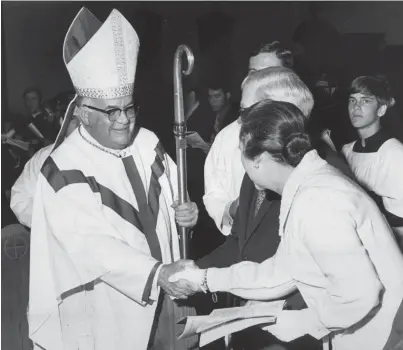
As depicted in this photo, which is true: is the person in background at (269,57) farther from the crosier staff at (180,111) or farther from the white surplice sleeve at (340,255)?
the white surplice sleeve at (340,255)

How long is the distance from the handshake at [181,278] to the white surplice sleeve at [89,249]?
30 mm

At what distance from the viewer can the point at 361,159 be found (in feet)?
6.56

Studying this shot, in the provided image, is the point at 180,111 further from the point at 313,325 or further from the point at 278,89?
the point at 313,325

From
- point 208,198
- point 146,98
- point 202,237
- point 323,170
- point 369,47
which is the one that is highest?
point 369,47

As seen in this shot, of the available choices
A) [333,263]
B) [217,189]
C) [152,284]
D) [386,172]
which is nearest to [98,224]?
[152,284]

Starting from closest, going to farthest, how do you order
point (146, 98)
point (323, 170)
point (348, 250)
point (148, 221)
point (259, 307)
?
1. point (348, 250)
2. point (323, 170)
3. point (259, 307)
4. point (148, 221)
5. point (146, 98)

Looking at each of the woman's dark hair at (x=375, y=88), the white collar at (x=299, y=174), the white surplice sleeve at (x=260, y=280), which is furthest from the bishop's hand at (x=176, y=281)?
the woman's dark hair at (x=375, y=88)

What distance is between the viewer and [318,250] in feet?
3.68

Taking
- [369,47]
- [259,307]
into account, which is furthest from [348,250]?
[369,47]

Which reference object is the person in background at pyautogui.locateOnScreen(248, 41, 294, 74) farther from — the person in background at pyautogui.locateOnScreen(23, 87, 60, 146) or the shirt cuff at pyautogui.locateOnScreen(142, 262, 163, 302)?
the shirt cuff at pyautogui.locateOnScreen(142, 262, 163, 302)

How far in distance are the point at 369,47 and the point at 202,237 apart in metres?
0.94

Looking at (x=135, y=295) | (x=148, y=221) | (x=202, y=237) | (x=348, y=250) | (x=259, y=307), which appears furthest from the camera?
(x=202, y=237)

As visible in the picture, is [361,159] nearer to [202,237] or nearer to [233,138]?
[233,138]

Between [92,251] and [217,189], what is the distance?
2.01ft
